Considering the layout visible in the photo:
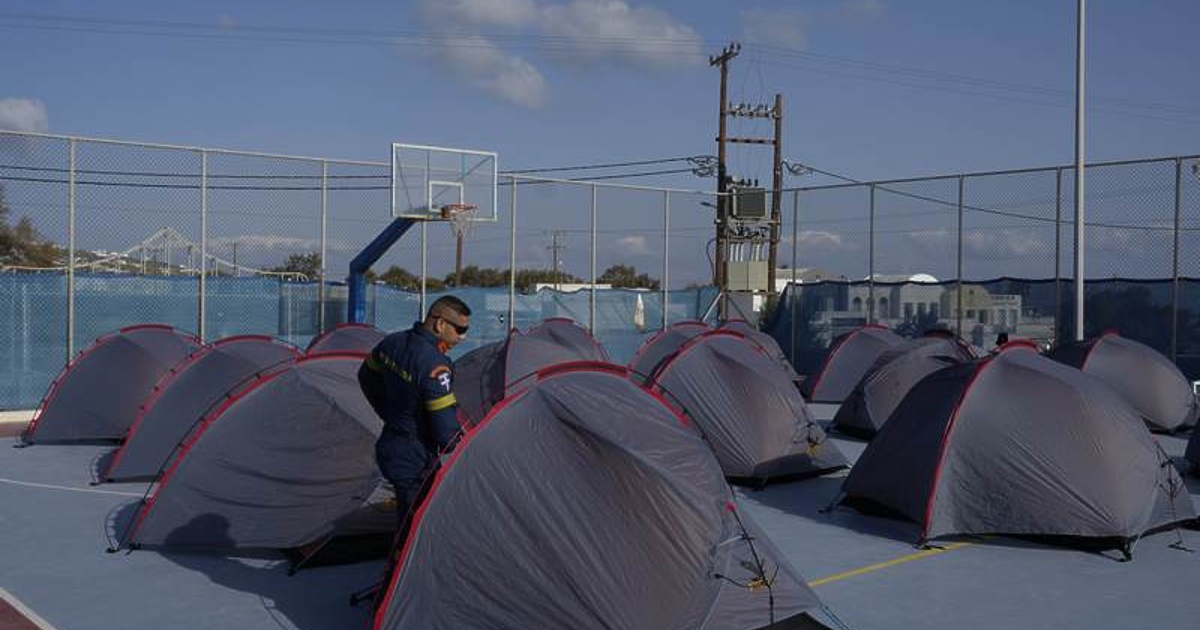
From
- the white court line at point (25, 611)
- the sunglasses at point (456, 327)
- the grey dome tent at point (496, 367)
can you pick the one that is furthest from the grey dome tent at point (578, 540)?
the grey dome tent at point (496, 367)

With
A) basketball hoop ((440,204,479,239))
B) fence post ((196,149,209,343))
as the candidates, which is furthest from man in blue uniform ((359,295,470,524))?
basketball hoop ((440,204,479,239))

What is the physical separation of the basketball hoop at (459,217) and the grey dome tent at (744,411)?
8.38 meters

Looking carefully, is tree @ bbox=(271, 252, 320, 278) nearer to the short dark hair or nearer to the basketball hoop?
the basketball hoop

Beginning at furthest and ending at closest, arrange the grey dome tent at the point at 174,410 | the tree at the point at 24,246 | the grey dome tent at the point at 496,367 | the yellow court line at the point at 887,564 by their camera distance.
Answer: the tree at the point at 24,246 → the grey dome tent at the point at 496,367 → the grey dome tent at the point at 174,410 → the yellow court line at the point at 887,564

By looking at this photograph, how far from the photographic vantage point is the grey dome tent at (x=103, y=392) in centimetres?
1327

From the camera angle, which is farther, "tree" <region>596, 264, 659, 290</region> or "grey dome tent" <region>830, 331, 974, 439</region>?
"tree" <region>596, 264, 659, 290</region>

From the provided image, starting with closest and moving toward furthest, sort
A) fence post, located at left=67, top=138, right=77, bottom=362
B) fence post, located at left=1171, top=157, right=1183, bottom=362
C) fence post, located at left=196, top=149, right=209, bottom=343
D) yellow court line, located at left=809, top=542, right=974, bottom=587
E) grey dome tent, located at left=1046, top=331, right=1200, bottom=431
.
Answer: yellow court line, located at left=809, top=542, right=974, bottom=587, grey dome tent, located at left=1046, top=331, right=1200, bottom=431, fence post, located at left=67, top=138, right=77, bottom=362, fence post, located at left=196, top=149, right=209, bottom=343, fence post, located at left=1171, top=157, right=1183, bottom=362

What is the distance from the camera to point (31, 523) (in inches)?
362

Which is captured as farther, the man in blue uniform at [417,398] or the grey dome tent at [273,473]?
the grey dome tent at [273,473]

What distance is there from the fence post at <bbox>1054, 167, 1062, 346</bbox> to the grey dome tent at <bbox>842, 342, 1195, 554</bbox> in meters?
11.5

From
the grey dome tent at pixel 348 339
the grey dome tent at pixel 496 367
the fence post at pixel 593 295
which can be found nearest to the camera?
the grey dome tent at pixel 496 367

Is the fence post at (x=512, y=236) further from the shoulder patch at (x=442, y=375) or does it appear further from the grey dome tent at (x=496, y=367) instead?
the shoulder patch at (x=442, y=375)

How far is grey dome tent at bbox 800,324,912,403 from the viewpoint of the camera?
19.1 m

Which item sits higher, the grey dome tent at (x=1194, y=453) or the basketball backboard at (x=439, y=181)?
the basketball backboard at (x=439, y=181)
